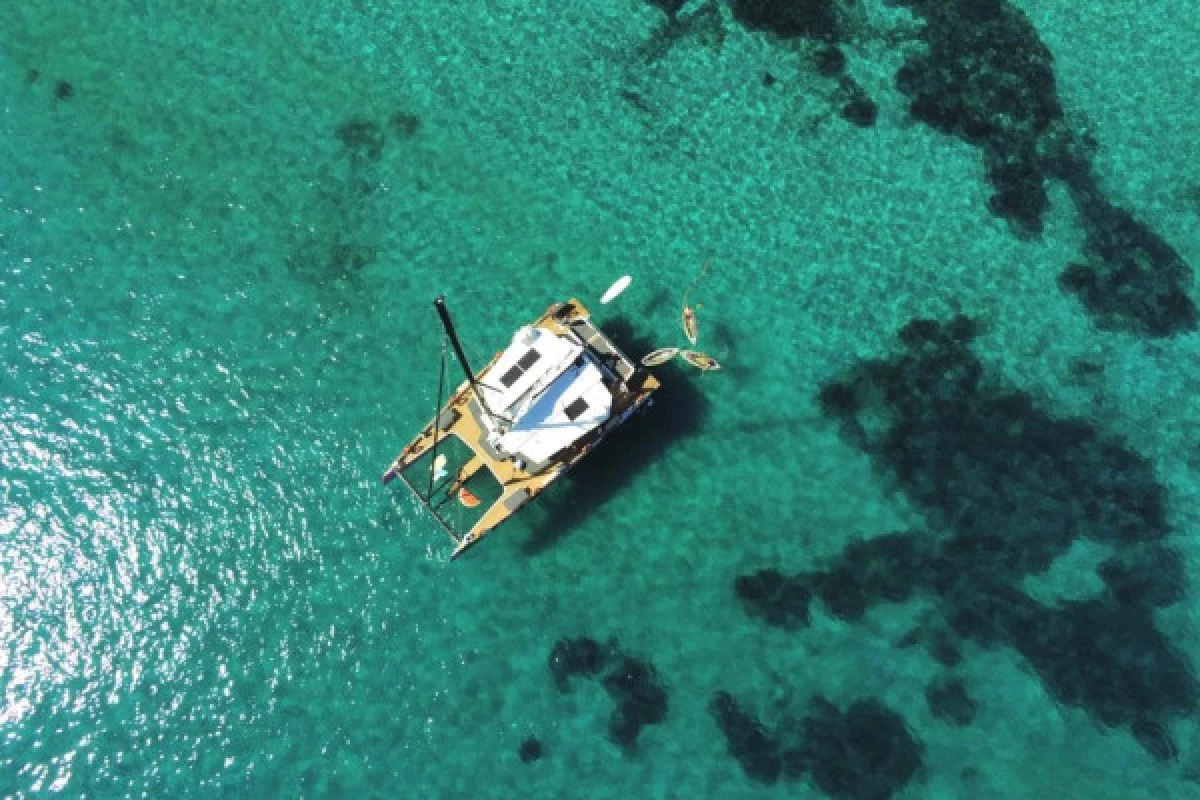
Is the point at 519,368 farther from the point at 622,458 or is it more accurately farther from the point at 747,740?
the point at 747,740

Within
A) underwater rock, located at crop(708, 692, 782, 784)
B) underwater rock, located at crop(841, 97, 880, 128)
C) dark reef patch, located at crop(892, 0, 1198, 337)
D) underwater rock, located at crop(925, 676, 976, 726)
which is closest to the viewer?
underwater rock, located at crop(708, 692, 782, 784)

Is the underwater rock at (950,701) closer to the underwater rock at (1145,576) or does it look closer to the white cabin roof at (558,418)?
the underwater rock at (1145,576)

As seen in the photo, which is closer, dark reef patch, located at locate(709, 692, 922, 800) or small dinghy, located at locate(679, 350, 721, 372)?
dark reef patch, located at locate(709, 692, 922, 800)

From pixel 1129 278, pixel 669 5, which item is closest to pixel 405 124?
pixel 669 5

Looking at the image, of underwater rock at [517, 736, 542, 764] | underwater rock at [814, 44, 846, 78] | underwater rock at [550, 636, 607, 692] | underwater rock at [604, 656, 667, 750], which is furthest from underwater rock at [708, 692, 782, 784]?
underwater rock at [814, 44, 846, 78]

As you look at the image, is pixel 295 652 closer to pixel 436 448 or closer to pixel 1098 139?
pixel 436 448

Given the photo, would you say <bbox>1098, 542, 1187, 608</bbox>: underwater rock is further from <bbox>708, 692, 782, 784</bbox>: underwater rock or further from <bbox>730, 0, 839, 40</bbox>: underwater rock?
<bbox>730, 0, 839, 40</bbox>: underwater rock

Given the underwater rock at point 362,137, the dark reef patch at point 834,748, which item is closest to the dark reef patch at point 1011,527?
the dark reef patch at point 834,748
